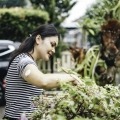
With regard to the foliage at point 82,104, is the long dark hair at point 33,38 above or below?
above

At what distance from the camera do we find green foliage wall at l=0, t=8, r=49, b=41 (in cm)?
1773

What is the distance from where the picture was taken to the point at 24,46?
11.4 feet

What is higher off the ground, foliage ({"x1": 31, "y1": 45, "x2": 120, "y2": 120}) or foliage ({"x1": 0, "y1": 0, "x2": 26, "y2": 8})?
foliage ({"x1": 31, "y1": 45, "x2": 120, "y2": 120})

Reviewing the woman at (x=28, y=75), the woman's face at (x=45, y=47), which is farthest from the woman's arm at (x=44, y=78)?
the woman's face at (x=45, y=47)

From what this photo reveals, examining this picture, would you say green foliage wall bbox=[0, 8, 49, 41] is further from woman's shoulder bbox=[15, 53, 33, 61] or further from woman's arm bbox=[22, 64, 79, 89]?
woman's arm bbox=[22, 64, 79, 89]

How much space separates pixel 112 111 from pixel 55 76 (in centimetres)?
50

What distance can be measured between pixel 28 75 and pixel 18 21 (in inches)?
589

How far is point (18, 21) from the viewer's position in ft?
58.5

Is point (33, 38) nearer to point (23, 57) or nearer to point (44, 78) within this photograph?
point (23, 57)

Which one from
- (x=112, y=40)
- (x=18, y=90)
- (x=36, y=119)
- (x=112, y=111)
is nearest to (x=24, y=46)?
(x=18, y=90)

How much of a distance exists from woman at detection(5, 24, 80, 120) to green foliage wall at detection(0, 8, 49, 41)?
1425 centimetres

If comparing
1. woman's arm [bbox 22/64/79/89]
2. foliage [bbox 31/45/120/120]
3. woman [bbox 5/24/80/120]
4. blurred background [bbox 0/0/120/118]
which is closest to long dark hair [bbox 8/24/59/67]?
woman [bbox 5/24/80/120]

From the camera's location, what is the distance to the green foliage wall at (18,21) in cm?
1773

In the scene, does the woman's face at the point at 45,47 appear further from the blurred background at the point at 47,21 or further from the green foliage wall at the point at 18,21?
the green foliage wall at the point at 18,21
